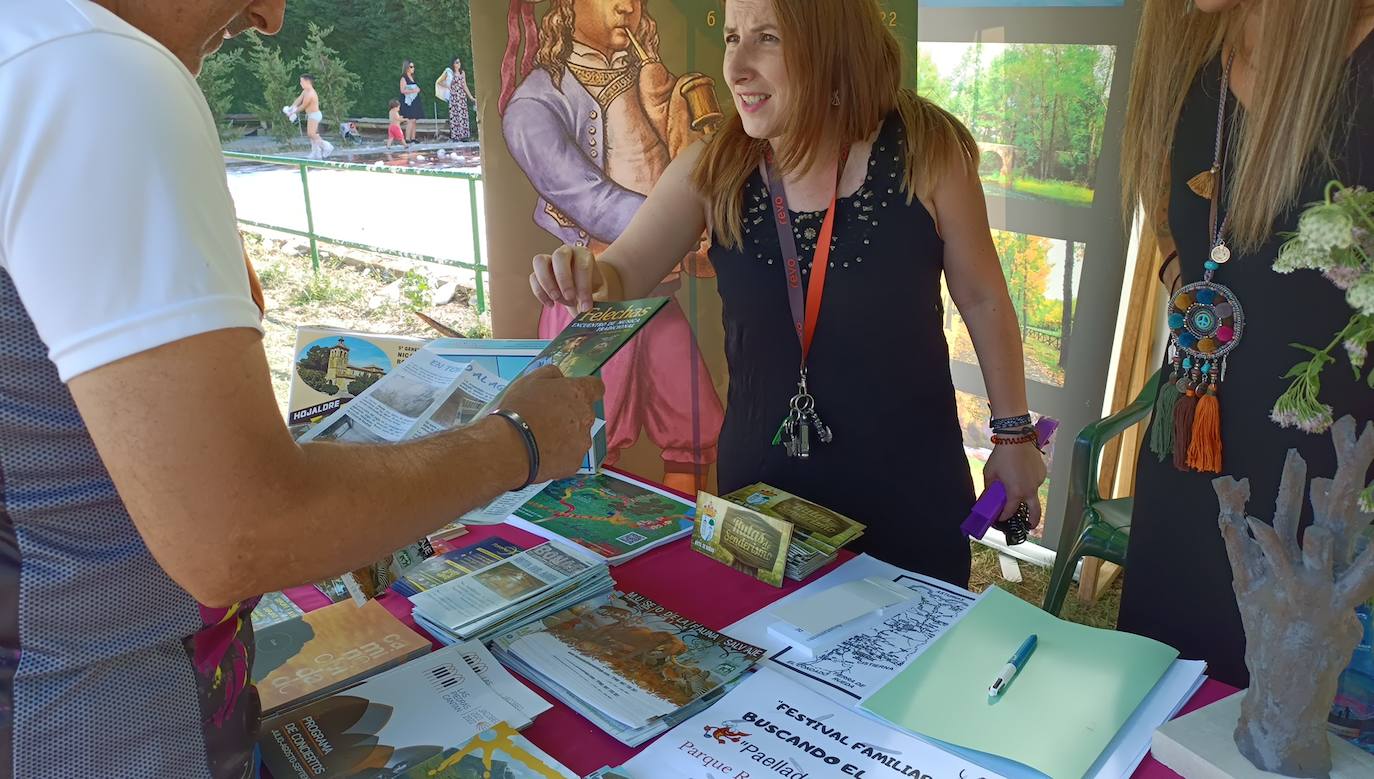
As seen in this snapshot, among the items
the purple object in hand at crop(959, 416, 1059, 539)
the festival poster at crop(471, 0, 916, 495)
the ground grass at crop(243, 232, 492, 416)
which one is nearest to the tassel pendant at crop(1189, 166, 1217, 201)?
the purple object in hand at crop(959, 416, 1059, 539)

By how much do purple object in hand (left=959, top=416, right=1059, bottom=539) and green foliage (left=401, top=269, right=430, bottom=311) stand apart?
7.03 ft

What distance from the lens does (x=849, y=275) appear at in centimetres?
188

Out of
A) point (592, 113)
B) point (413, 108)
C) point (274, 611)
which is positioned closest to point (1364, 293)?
point (274, 611)

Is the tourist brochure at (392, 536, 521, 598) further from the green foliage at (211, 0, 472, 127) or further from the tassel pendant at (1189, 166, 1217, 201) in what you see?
the green foliage at (211, 0, 472, 127)

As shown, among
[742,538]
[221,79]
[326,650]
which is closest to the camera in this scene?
[326,650]

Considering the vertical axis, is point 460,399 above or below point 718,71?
below

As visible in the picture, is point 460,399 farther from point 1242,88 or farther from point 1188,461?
point 1242,88

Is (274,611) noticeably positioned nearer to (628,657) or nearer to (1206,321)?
(628,657)

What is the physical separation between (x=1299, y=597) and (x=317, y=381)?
1610 mm

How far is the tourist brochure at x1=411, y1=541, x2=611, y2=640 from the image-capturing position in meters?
1.32

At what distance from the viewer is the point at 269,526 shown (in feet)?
2.43

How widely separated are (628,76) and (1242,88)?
1.67 m

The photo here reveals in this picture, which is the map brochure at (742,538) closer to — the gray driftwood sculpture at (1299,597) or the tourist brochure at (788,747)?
the tourist brochure at (788,747)

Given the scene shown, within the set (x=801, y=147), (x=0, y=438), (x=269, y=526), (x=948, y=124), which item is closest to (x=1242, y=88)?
(x=948, y=124)
